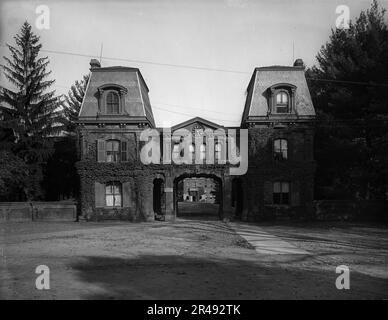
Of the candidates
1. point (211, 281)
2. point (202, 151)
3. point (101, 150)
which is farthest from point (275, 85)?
point (211, 281)

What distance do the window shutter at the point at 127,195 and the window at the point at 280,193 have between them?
1109cm

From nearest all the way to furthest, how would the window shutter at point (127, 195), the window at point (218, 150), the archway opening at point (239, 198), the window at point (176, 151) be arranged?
the window shutter at point (127, 195) < the window at point (218, 150) < the window at point (176, 151) < the archway opening at point (239, 198)

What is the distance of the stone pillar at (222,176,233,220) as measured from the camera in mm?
27656

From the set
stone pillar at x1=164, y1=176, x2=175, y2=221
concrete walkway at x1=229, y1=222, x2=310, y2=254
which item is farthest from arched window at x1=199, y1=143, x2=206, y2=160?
concrete walkway at x1=229, y1=222, x2=310, y2=254

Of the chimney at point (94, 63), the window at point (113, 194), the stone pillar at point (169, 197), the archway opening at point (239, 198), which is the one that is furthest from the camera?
the chimney at point (94, 63)

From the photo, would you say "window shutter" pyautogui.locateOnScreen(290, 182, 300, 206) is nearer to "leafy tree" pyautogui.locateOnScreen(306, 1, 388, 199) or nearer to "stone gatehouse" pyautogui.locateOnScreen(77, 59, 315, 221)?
"stone gatehouse" pyautogui.locateOnScreen(77, 59, 315, 221)

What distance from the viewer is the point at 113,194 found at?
28281 millimetres

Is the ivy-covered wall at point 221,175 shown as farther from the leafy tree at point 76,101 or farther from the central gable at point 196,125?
the leafy tree at point 76,101

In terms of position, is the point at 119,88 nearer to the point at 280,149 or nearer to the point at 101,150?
the point at 101,150

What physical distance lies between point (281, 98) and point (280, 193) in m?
7.37

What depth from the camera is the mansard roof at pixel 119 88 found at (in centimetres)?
2820

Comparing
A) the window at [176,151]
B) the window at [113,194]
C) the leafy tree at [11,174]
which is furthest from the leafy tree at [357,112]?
the leafy tree at [11,174]

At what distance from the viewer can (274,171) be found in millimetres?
27531
